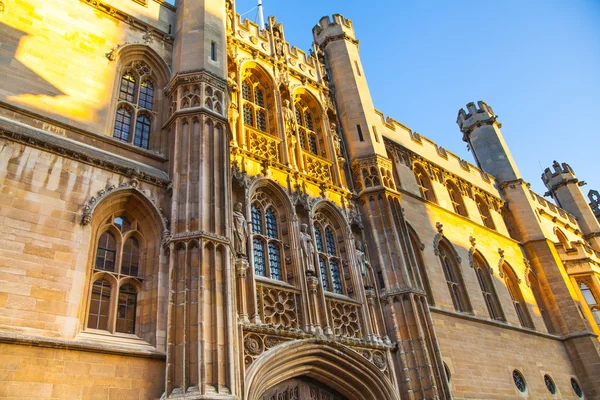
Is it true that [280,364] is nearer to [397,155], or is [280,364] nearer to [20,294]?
[20,294]

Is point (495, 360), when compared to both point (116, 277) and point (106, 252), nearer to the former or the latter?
point (116, 277)

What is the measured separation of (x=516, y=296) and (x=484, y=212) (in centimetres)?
426

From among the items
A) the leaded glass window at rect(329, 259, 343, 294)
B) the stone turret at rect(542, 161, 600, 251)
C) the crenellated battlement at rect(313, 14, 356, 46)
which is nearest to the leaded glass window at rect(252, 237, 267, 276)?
the leaded glass window at rect(329, 259, 343, 294)

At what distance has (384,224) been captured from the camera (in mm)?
14648

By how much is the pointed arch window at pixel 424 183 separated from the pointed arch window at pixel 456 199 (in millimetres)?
1443

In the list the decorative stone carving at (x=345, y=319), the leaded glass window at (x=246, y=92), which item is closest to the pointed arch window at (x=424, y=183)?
the leaded glass window at (x=246, y=92)

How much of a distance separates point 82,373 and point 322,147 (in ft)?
35.1

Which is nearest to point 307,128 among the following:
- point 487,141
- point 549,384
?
point 549,384

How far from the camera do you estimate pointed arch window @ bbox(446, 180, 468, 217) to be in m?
20.8

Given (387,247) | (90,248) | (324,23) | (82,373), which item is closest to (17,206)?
(90,248)

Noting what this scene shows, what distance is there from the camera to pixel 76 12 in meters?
12.2

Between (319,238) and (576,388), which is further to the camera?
(576,388)

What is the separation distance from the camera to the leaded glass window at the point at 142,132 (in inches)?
461

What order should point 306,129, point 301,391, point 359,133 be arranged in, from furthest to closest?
point 359,133 → point 306,129 → point 301,391
